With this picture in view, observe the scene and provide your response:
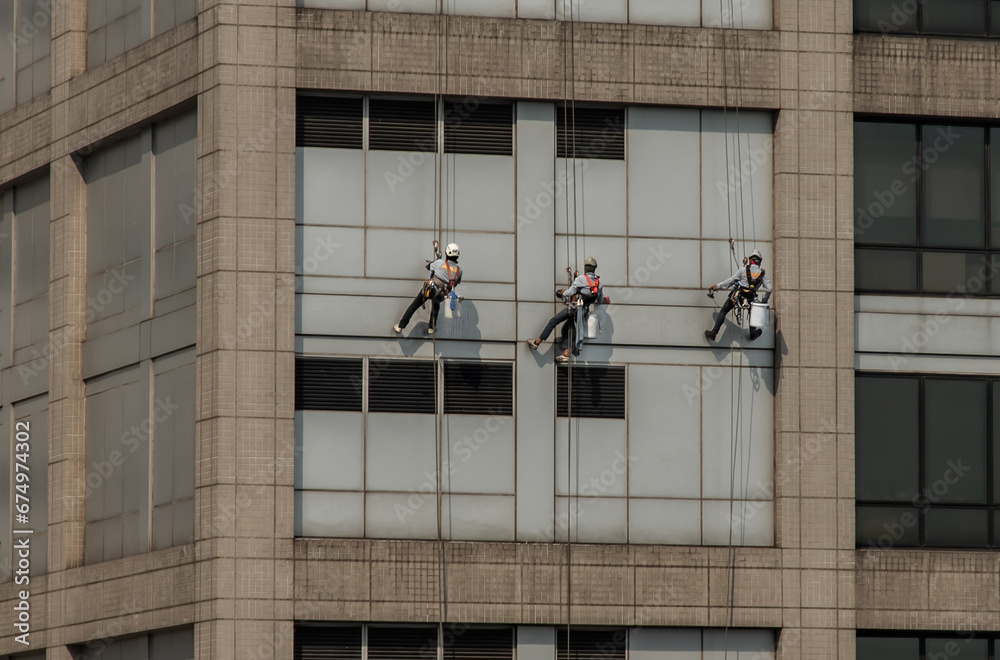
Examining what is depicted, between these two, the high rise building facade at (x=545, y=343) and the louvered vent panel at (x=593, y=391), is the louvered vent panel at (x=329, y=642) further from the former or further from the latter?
the louvered vent panel at (x=593, y=391)

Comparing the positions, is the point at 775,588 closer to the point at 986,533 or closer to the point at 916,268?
the point at 986,533

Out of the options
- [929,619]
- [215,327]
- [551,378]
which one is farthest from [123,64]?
[929,619]

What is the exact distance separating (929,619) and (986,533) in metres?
2.30

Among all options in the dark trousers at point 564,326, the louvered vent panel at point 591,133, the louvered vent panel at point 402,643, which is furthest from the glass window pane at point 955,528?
the louvered vent panel at point 402,643

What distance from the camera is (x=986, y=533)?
36.1 meters

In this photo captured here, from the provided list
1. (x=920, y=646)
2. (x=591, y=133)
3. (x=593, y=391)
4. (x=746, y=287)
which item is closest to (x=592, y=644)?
(x=593, y=391)

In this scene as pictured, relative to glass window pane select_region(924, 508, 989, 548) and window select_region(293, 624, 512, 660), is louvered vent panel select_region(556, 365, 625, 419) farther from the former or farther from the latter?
glass window pane select_region(924, 508, 989, 548)

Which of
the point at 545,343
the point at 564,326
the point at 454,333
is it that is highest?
the point at 564,326

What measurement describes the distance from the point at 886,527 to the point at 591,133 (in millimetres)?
9631

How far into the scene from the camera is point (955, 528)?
3597 cm

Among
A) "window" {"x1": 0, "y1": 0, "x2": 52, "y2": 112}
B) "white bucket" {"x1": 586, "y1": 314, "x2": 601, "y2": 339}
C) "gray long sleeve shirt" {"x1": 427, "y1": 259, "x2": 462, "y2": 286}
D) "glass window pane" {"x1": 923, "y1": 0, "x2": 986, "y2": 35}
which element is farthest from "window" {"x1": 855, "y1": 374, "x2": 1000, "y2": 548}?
"window" {"x1": 0, "y1": 0, "x2": 52, "y2": 112}

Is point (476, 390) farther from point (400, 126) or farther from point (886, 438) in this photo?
point (886, 438)

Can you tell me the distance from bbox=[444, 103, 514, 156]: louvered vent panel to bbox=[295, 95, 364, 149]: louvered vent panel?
174cm

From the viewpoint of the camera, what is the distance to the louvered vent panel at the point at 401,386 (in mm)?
34469
